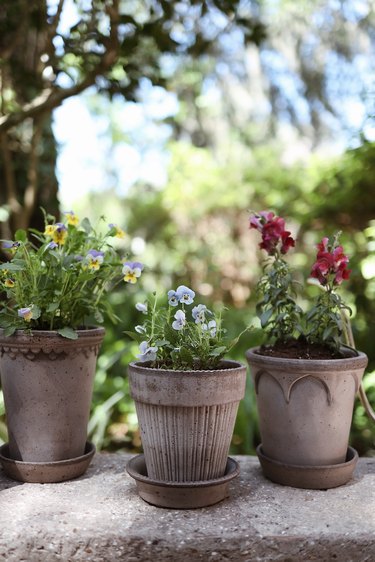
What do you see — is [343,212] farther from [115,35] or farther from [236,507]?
[236,507]

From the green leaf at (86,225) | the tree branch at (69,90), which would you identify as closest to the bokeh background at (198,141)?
the tree branch at (69,90)

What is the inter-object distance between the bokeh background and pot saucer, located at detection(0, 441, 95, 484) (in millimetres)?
957

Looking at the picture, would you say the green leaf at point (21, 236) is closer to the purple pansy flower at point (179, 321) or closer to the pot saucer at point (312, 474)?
the purple pansy flower at point (179, 321)

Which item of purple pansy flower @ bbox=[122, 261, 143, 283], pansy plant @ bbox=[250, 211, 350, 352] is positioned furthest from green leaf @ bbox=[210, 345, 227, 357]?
purple pansy flower @ bbox=[122, 261, 143, 283]

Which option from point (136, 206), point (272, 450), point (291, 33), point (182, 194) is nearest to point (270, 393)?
point (272, 450)

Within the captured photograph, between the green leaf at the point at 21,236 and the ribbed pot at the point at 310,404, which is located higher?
the green leaf at the point at 21,236

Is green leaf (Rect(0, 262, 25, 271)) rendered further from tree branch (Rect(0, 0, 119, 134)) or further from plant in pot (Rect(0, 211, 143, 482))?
tree branch (Rect(0, 0, 119, 134))

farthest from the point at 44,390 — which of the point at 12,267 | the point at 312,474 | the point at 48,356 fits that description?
the point at 312,474

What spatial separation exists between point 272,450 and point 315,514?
25 centimetres

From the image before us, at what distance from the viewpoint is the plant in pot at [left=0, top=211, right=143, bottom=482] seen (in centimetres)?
151

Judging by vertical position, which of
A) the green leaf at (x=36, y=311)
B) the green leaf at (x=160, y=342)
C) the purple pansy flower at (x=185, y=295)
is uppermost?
the purple pansy flower at (x=185, y=295)

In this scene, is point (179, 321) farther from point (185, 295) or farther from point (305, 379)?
point (305, 379)

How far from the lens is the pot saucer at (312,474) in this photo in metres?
1.52

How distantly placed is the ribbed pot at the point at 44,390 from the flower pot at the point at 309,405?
1.68ft
